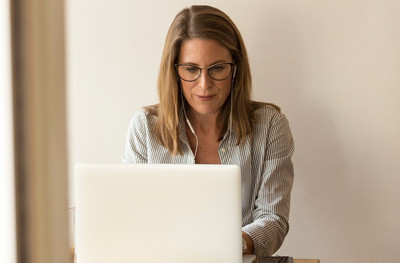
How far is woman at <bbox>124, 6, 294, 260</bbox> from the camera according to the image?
67.1 inches

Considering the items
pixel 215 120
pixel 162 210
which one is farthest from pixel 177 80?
pixel 162 210

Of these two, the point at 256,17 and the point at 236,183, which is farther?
the point at 256,17

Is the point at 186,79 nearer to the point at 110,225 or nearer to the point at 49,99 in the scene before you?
the point at 110,225

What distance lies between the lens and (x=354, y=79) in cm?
187

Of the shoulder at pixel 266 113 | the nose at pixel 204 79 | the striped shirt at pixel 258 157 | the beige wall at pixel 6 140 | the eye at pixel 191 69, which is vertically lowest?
the striped shirt at pixel 258 157

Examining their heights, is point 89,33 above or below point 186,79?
above

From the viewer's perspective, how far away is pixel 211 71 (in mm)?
1722

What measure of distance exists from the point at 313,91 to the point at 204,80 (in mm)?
391

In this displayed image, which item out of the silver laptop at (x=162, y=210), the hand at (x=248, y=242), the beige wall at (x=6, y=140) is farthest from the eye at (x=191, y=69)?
the beige wall at (x=6, y=140)

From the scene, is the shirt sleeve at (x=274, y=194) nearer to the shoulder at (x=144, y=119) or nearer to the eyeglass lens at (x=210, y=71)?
the eyeglass lens at (x=210, y=71)

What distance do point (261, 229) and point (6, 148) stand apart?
150 cm

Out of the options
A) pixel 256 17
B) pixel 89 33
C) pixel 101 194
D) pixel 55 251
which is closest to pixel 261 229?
pixel 101 194

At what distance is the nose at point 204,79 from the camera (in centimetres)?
170

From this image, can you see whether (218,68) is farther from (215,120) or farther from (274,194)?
(274,194)
